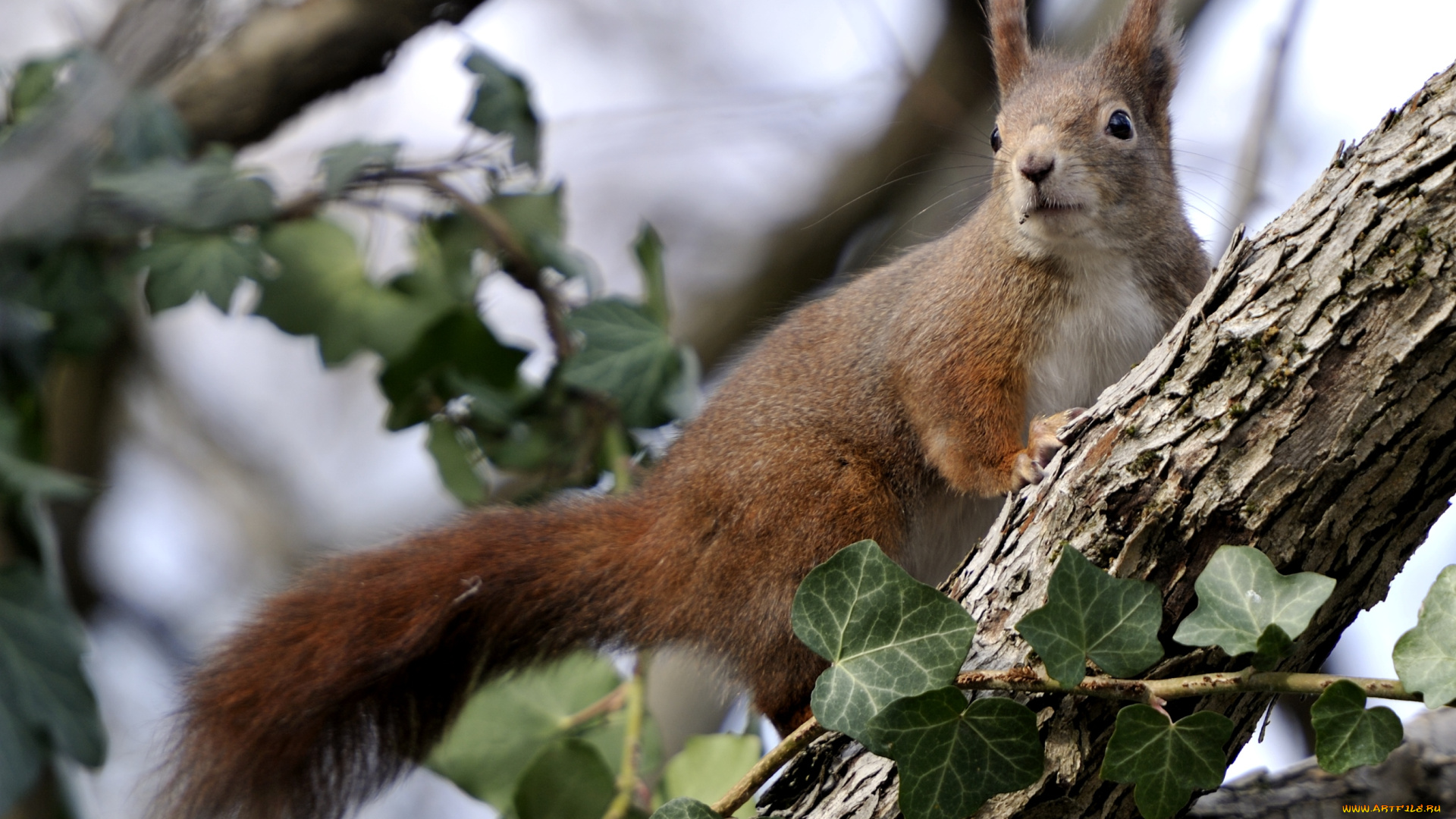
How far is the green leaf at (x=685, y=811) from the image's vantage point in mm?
1614

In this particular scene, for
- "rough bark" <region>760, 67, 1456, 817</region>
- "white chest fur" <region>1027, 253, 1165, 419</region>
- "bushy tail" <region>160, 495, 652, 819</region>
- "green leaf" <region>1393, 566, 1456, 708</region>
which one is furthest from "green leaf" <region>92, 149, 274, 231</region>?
"green leaf" <region>1393, 566, 1456, 708</region>

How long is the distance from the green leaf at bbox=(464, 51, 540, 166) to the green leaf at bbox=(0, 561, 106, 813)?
1630 millimetres

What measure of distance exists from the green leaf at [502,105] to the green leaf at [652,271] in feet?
1.40

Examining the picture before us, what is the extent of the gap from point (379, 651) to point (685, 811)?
3.52 feet

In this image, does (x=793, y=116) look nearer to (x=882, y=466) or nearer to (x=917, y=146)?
(x=917, y=146)

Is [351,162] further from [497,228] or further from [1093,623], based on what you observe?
[1093,623]

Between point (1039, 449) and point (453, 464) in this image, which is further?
point (453, 464)

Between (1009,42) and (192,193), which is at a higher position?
(1009,42)

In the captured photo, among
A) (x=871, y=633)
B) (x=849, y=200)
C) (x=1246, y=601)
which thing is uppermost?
(x=1246, y=601)

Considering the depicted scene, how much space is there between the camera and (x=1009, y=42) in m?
2.76

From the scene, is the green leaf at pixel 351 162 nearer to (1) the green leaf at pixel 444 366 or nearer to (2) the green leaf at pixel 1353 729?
(1) the green leaf at pixel 444 366

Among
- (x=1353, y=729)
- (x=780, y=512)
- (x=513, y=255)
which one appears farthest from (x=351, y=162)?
(x=1353, y=729)

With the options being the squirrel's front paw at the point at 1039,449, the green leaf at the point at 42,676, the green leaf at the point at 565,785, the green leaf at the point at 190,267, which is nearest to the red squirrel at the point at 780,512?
the squirrel's front paw at the point at 1039,449

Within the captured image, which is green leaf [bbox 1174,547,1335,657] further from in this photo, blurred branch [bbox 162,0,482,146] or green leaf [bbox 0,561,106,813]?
blurred branch [bbox 162,0,482,146]
